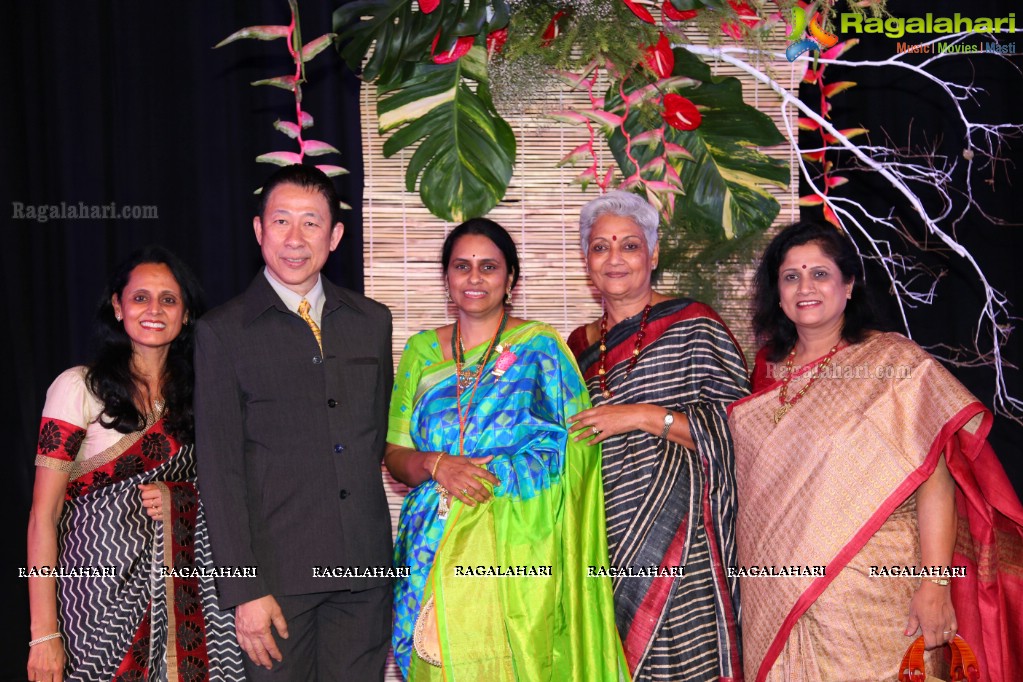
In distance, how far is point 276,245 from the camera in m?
2.24

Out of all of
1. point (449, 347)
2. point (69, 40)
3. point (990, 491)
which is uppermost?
point (69, 40)

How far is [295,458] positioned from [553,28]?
1.72 m

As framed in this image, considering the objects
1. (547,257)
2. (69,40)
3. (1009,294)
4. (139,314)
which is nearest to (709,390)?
(547,257)

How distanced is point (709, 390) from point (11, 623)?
127 inches

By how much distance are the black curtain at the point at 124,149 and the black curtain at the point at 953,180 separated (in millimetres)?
2231

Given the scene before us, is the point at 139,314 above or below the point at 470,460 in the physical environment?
above

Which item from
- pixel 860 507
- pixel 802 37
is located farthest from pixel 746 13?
pixel 860 507

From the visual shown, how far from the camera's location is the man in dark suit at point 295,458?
2127 mm

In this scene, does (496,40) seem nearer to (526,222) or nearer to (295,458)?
(526,222)

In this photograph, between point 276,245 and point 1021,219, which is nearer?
point 276,245

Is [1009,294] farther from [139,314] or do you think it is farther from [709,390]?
[139,314]

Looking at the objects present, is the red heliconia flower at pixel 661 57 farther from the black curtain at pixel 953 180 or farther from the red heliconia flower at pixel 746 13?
the black curtain at pixel 953 180

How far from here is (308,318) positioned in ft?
7.50

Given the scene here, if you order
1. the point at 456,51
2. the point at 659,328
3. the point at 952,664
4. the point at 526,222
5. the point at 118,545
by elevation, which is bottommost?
the point at 952,664
